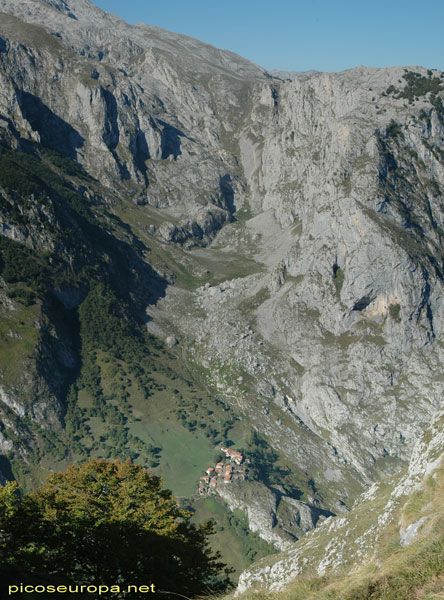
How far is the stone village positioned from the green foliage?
4963 inches

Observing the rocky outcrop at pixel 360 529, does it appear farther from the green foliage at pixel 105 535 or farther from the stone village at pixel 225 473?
the stone village at pixel 225 473

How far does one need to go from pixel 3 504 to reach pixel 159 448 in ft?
498

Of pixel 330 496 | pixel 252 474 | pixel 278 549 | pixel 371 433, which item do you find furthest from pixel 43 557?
pixel 371 433

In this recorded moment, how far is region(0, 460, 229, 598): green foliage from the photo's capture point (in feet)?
119

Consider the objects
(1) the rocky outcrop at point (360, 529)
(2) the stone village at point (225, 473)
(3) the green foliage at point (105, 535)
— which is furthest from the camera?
(2) the stone village at point (225, 473)

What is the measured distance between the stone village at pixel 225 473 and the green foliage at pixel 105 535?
12606 cm

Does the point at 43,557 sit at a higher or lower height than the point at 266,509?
lower

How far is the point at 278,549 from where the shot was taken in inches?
6043

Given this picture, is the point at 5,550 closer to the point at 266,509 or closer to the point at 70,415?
the point at 266,509

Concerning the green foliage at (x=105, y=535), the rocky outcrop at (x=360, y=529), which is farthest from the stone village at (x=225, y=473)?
the green foliage at (x=105, y=535)

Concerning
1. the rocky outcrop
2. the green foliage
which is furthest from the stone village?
the green foliage

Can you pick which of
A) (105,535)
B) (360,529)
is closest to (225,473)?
(360,529)

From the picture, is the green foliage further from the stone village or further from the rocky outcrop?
the stone village

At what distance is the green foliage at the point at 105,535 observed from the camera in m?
36.2
